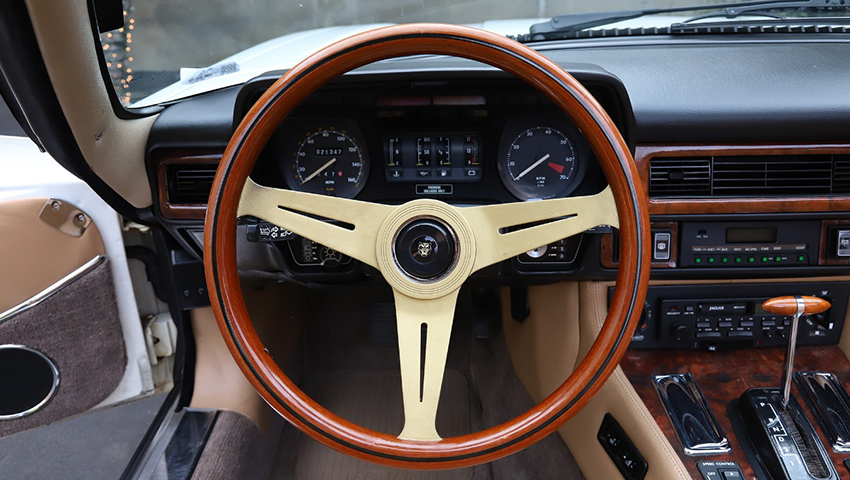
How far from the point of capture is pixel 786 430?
1.39 metres

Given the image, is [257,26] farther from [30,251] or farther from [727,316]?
[727,316]

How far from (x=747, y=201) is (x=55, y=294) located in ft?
5.53

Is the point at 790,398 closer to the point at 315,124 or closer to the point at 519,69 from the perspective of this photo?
the point at 519,69

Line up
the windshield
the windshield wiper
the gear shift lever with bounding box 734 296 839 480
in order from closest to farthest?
the gear shift lever with bounding box 734 296 839 480, the windshield, the windshield wiper

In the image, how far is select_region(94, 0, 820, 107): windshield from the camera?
5.06 ft

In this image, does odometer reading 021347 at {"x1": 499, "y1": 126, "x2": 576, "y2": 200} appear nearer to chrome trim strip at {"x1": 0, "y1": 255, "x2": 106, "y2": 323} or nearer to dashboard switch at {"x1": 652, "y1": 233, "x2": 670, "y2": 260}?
dashboard switch at {"x1": 652, "y1": 233, "x2": 670, "y2": 260}

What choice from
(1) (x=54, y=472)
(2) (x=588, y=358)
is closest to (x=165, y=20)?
(2) (x=588, y=358)

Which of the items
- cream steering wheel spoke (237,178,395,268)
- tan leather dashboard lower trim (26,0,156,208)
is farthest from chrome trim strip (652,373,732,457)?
tan leather dashboard lower trim (26,0,156,208)

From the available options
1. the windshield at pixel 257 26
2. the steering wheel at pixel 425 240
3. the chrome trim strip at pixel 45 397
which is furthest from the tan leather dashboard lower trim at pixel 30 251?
the steering wheel at pixel 425 240

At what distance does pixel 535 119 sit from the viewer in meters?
1.40

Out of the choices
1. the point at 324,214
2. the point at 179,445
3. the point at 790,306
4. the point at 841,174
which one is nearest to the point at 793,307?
the point at 790,306

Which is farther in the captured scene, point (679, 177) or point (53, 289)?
point (53, 289)

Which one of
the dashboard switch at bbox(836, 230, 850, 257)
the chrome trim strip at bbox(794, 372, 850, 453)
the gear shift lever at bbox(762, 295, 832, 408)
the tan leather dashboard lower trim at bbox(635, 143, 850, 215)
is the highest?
the tan leather dashboard lower trim at bbox(635, 143, 850, 215)

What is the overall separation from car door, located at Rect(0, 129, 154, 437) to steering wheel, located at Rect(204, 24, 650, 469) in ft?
2.42
